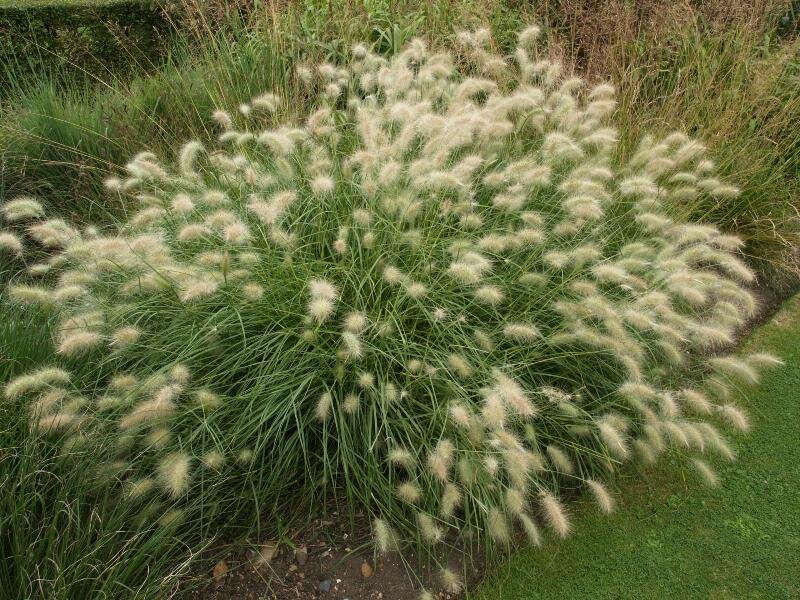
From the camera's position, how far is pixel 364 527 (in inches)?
112

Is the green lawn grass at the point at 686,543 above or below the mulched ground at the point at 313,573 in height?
above

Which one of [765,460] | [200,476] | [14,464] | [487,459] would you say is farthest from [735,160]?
[14,464]

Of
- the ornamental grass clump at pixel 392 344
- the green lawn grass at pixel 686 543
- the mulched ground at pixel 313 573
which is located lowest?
the mulched ground at pixel 313 573

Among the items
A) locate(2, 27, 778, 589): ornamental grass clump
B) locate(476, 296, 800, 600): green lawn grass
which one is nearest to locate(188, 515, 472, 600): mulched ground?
locate(2, 27, 778, 589): ornamental grass clump

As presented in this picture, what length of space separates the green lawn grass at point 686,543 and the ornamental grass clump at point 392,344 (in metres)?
0.15

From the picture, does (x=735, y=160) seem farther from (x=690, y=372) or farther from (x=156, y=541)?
(x=156, y=541)

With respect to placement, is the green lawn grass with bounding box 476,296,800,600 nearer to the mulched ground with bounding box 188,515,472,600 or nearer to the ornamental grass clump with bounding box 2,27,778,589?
the ornamental grass clump with bounding box 2,27,778,589

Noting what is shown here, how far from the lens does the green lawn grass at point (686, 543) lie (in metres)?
2.70

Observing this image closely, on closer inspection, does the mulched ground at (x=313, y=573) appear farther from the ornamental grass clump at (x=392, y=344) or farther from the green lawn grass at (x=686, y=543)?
the green lawn grass at (x=686, y=543)

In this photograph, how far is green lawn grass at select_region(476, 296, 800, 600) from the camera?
8.85ft

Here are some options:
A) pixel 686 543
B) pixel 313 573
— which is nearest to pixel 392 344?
pixel 313 573

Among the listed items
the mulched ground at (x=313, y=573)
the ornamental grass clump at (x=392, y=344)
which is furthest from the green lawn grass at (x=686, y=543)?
the mulched ground at (x=313, y=573)

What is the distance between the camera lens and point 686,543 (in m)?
2.88

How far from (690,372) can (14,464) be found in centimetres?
309
